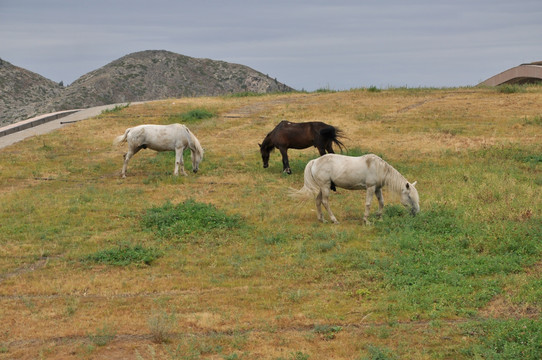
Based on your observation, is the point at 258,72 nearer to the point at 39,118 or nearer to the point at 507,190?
the point at 39,118

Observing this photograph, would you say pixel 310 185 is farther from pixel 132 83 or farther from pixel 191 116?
pixel 132 83

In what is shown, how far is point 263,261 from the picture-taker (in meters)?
12.8

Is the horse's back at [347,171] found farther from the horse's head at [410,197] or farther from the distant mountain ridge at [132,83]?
the distant mountain ridge at [132,83]

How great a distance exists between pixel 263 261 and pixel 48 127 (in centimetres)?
2338

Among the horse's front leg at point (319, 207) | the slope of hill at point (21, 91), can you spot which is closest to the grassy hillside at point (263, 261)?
the horse's front leg at point (319, 207)

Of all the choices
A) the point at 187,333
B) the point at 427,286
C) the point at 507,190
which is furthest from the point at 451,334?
the point at 507,190

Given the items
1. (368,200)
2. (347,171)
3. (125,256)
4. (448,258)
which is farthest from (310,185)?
(125,256)

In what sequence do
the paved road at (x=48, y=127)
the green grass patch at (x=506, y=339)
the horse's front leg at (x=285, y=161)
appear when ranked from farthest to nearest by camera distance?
the paved road at (x=48, y=127) < the horse's front leg at (x=285, y=161) < the green grass patch at (x=506, y=339)

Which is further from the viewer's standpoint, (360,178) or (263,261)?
(360,178)

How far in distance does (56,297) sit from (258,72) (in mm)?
43944

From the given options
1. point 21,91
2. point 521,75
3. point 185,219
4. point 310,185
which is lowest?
point 185,219

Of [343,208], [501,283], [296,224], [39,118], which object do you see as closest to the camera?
[501,283]

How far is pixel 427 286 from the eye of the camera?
10.8 m

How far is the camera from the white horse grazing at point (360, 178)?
49.3ft
